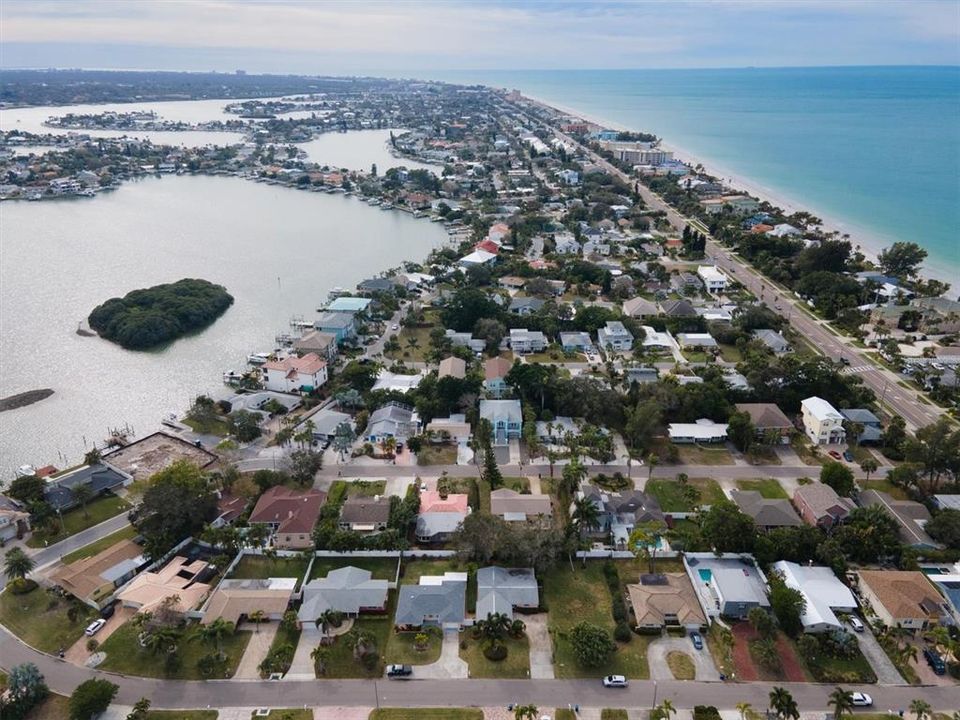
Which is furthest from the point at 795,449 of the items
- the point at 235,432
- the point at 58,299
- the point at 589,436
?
the point at 58,299

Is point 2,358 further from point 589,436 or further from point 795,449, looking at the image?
point 795,449

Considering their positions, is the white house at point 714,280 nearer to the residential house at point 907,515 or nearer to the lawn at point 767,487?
the lawn at point 767,487

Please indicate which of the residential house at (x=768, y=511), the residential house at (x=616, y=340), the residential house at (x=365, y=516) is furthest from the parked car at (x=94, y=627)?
the residential house at (x=616, y=340)

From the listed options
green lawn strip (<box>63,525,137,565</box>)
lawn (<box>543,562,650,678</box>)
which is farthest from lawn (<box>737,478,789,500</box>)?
green lawn strip (<box>63,525,137,565</box>)

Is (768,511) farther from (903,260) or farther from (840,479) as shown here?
(903,260)

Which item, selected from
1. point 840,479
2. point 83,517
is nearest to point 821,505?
point 840,479

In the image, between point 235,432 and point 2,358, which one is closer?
point 235,432

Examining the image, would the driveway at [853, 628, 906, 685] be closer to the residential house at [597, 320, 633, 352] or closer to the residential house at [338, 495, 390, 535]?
the residential house at [338, 495, 390, 535]
